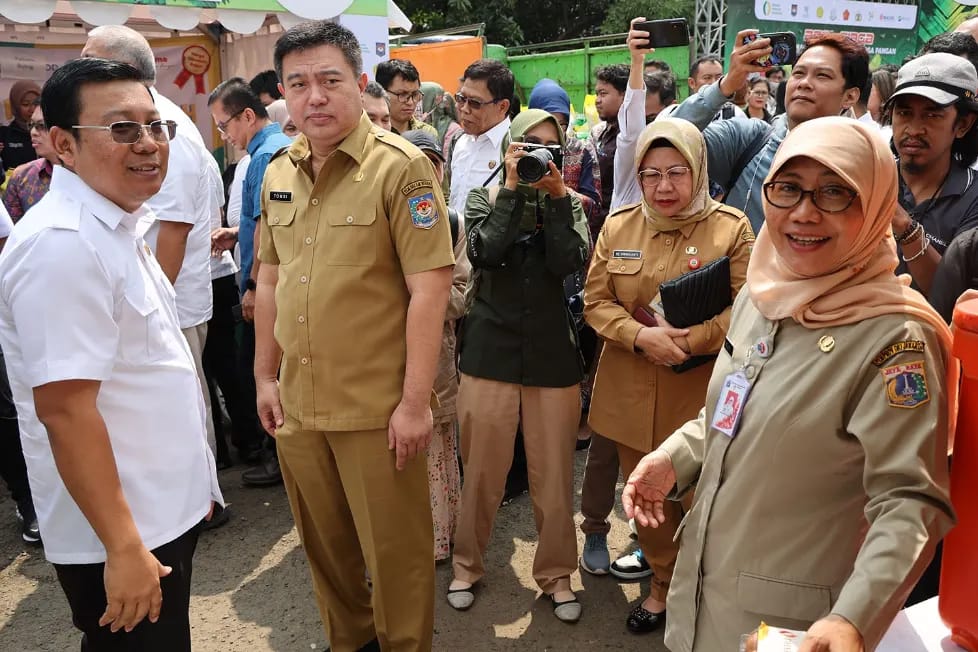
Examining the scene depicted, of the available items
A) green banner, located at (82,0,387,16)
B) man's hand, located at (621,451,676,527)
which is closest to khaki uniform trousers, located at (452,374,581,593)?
man's hand, located at (621,451,676,527)

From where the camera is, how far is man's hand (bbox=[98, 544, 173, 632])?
5.36 feet

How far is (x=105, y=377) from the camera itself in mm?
1645

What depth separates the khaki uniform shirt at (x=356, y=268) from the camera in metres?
2.32

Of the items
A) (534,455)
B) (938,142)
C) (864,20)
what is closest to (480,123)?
(534,455)

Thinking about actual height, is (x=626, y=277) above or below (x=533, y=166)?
below

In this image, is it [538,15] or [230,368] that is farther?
[538,15]

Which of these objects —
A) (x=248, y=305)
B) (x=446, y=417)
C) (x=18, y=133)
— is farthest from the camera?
(x=18, y=133)

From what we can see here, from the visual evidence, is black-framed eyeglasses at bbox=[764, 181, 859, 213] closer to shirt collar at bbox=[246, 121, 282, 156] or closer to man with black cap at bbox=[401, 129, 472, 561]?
man with black cap at bbox=[401, 129, 472, 561]

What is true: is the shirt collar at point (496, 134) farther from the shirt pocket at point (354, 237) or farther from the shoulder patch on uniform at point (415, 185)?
the shirt pocket at point (354, 237)

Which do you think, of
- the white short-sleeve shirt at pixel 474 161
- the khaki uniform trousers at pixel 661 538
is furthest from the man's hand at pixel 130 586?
the white short-sleeve shirt at pixel 474 161

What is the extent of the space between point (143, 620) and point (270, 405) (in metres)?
0.91

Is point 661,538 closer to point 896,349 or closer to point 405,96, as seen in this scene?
point 896,349

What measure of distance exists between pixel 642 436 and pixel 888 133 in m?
1.81

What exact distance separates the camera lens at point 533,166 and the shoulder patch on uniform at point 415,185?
0.48 meters
